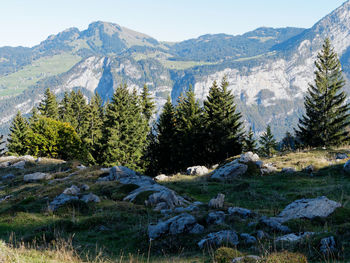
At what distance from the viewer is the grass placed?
30.2 ft

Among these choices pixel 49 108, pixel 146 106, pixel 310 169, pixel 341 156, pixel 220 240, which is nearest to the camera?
pixel 220 240

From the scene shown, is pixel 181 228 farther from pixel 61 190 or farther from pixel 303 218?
pixel 61 190

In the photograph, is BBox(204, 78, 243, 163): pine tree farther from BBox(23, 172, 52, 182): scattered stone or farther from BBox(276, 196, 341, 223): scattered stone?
BBox(276, 196, 341, 223): scattered stone

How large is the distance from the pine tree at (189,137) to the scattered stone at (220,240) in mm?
48410

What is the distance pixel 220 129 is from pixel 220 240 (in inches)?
1909

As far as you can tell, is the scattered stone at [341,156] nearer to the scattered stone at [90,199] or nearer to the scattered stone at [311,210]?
the scattered stone at [311,210]

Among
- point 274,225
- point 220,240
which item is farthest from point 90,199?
point 274,225

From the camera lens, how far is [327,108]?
5722cm

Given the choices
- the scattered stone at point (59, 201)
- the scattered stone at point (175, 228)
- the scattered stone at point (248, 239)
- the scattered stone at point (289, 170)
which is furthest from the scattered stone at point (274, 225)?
the scattered stone at point (289, 170)

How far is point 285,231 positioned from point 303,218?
157 cm

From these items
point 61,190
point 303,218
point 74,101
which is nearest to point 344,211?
point 303,218

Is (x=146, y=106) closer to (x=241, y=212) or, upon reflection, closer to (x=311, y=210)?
(x=241, y=212)

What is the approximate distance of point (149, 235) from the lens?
1118 cm

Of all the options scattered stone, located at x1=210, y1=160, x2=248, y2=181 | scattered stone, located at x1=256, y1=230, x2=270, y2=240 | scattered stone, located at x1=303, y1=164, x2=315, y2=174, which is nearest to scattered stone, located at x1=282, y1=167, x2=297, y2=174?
scattered stone, located at x1=303, y1=164, x2=315, y2=174
